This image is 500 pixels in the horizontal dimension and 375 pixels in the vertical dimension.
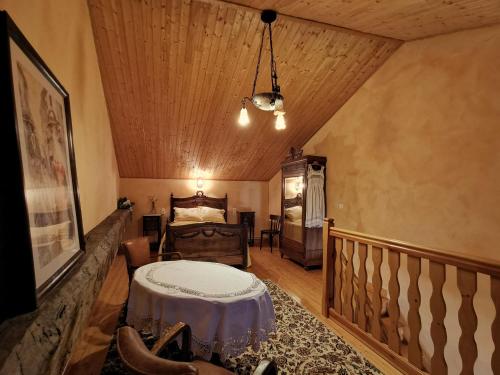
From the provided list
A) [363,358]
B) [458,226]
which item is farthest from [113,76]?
[458,226]

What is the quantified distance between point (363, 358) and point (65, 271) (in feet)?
7.87

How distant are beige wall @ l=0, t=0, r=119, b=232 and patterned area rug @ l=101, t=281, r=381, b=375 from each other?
4.90 ft

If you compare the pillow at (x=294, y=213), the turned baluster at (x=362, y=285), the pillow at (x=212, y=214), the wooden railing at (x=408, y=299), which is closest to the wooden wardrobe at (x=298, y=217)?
the pillow at (x=294, y=213)

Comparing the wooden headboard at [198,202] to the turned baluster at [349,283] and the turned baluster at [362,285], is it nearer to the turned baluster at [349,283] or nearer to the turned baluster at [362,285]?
the turned baluster at [349,283]

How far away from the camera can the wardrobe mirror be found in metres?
5.08

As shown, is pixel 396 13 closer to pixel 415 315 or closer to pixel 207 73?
pixel 207 73

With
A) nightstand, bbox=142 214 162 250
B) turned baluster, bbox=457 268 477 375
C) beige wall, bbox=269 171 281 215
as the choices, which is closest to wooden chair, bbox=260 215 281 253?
beige wall, bbox=269 171 281 215

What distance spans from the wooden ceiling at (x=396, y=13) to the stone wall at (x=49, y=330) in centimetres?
280

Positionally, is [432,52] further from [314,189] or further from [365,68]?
[314,189]

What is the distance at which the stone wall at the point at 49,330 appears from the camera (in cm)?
76

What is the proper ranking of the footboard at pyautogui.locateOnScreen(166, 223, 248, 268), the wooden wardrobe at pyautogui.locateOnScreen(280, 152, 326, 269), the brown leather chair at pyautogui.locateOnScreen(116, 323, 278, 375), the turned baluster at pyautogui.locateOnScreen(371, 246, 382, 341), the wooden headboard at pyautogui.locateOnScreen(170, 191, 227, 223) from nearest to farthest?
the brown leather chair at pyautogui.locateOnScreen(116, 323, 278, 375)
the turned baluster at pyautogui.locateOnScreen(371, 246, 382, 341)
the footboard at pyautogui.locateOnScreen(166, 223, 248, 268)
the wooden wardrobe at pyautogui.locateOnScreen(280, 152, 326, 269)
the wooden headboard at pyautogui.locateOnScreen(170, 191, 227, 223)

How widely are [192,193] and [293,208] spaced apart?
102 inches

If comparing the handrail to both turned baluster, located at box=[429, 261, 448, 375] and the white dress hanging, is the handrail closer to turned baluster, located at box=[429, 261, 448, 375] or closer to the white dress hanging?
turned baluster, located at box=[429, 261, 448, 375]

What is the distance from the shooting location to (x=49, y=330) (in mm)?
949
